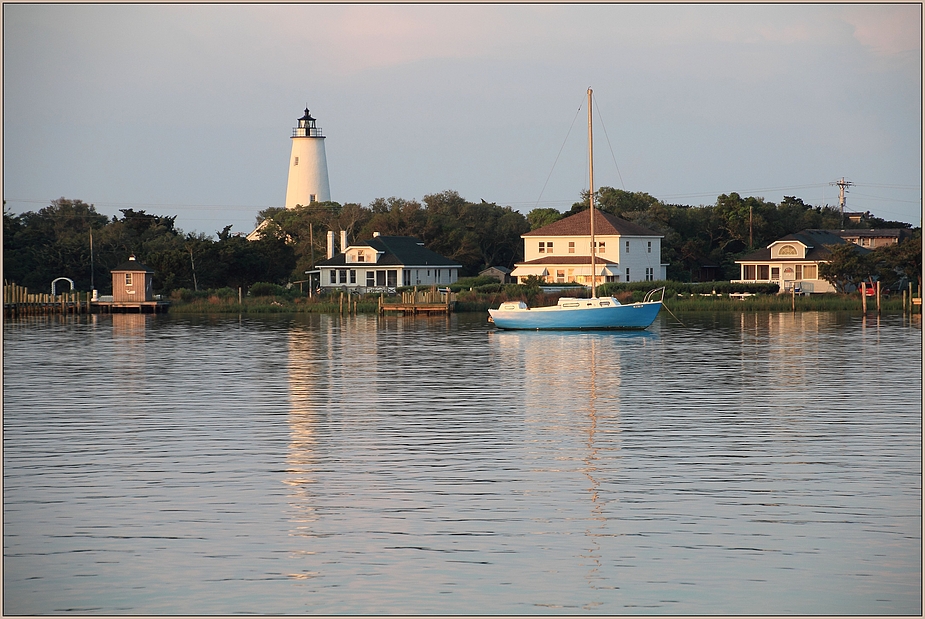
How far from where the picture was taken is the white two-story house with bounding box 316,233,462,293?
91.1m

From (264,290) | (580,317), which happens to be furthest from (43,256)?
(580,317)

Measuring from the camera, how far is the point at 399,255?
3612 inches

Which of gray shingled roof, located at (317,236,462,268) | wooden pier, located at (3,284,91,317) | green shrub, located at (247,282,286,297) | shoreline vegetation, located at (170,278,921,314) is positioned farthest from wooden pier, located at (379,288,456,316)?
wooden pier, located at (3,284,91,317)

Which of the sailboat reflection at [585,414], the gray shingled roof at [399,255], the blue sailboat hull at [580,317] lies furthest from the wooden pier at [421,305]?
the sailboat reflection at [585,414]

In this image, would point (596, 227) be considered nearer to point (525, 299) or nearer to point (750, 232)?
point (750, 232)

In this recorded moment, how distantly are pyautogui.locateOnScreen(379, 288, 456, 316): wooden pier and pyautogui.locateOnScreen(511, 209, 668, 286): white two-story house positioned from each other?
15449 millimetres

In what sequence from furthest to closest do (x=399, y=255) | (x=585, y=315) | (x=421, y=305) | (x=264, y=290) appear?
(x=399, y=255), (x=264, y=290), (x=421, y=305), (x=585, y=315)

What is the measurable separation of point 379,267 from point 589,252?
55.5 ft

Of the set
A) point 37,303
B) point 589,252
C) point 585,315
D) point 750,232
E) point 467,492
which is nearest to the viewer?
point 467,492

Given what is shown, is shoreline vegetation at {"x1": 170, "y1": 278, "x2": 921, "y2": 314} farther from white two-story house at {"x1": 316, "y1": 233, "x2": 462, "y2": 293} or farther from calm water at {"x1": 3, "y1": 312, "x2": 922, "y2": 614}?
calm water at {"x1": 3, "y1": 312, "x2": 922, "y2": 614}

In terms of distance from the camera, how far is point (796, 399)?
2666 centimetres

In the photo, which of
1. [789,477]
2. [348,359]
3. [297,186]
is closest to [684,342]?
[348,359]

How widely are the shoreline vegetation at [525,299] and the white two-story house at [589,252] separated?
723 centimetres

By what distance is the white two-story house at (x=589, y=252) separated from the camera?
88812mm
